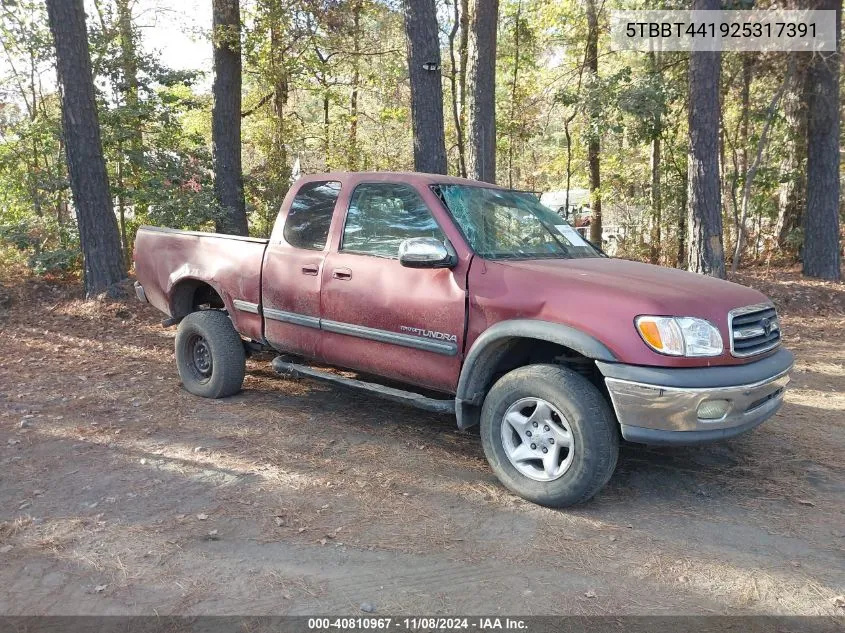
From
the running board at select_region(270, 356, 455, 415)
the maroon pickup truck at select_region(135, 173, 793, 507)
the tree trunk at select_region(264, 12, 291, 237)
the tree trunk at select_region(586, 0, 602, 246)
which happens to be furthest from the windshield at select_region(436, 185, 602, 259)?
the tree trunk at select_region(586, 0, 602, 246)

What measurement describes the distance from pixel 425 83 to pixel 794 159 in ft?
30.0

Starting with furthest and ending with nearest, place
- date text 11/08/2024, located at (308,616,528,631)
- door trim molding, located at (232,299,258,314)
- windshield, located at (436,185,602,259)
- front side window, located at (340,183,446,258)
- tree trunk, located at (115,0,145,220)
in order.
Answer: tree trunk, located at (115,0,145,220)
door trim molding, located at (232,299,258,314)
front side window, located at (340,183,446,258)
windshield, located at (436,185,602,259)
date text 11/08/2024, located at (308,616,528,631)

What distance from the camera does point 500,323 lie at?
3.88 metres

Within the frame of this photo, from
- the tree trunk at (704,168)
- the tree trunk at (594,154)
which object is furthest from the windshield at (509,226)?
the tree trunk at (594,154)

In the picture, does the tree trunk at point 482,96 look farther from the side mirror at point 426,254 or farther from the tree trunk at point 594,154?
the tree trunk at point 594,154

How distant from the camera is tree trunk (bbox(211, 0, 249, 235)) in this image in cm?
1118

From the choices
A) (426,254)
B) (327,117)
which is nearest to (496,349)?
(426,254)

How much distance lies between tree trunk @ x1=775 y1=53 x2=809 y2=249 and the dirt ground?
28.3 feet

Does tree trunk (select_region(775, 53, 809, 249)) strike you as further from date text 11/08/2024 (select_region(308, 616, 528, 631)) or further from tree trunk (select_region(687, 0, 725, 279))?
date text 11/08/2024 (select_region(308, 616, 528, 631))

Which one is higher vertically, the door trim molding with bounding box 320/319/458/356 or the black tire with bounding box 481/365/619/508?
the door trim molding with bounding box 320/319/458/356

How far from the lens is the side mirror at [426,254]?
4016 millimetres

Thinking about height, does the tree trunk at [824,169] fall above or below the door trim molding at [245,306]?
above

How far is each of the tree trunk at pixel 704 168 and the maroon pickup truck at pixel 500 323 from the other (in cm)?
587

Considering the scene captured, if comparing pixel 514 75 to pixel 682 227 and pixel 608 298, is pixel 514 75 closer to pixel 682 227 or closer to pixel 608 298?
pixel 682 227
